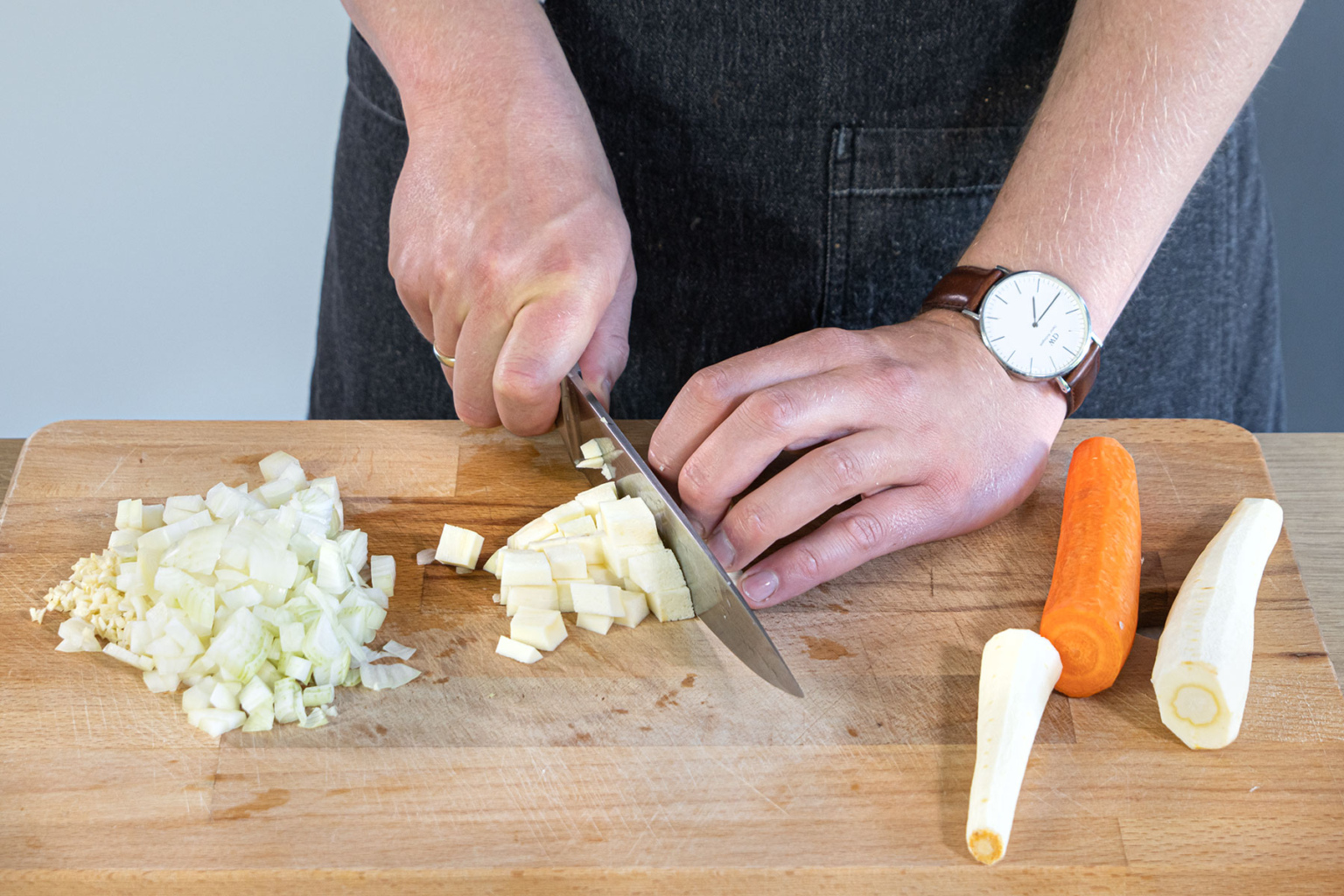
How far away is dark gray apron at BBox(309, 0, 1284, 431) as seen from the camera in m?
1.51

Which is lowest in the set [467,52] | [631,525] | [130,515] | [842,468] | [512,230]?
[130,515]

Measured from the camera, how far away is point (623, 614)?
126 cm

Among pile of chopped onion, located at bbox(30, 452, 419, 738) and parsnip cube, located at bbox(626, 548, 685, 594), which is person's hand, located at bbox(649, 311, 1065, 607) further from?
pile of chopped onion, located at bbox(30, 452, 419, 738)

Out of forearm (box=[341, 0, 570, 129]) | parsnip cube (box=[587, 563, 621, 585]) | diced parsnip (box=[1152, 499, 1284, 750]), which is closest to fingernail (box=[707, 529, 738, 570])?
parsnip cube (box=[587, 563, 621, 585])

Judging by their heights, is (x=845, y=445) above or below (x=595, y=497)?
above

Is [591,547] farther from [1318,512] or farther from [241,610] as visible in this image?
[1318,512]

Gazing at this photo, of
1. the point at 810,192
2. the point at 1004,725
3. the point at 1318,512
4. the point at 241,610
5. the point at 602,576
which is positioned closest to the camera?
the point at 1004,725

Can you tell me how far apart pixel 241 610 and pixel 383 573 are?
17cm

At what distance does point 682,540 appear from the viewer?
125 cm

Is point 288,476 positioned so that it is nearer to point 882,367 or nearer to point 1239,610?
point 882,367

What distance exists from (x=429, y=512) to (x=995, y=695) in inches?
28.3

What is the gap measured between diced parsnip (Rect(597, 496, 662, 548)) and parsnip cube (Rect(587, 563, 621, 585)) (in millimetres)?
41

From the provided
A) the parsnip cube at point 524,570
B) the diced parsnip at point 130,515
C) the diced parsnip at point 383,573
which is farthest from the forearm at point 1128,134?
the diced parsnip at point 130,515

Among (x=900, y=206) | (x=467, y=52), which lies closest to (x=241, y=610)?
(x=467, y=52)
